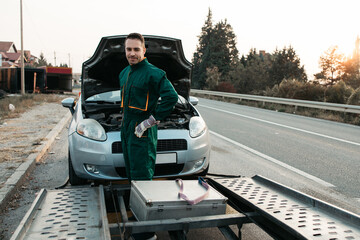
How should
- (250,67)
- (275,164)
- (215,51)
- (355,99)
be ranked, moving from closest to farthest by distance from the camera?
1. (275,164)
2. (355,99)
3. (250,67)
4. (215,51)

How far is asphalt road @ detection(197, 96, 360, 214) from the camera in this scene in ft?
16.5

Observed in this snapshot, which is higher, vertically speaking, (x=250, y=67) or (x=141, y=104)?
(x=250, y=67)

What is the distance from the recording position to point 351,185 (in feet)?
16.9

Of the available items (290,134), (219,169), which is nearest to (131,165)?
(219,169)

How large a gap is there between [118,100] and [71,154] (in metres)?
1.52

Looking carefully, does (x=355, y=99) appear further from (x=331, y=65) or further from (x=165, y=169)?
(x=331, y=65)

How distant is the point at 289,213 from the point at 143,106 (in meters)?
1.59

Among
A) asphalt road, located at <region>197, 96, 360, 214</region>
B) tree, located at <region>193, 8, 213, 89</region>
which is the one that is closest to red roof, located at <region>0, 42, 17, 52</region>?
tree, located at <region>193, 8, 213, 89</region>

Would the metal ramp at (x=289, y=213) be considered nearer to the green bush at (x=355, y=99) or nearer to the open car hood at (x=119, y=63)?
the open car hood at (x=119, y=63)

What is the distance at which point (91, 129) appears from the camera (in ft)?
13.1

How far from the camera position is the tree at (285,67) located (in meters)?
54.6

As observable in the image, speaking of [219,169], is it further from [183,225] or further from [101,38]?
[183,225]

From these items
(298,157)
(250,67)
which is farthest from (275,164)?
(250,67)

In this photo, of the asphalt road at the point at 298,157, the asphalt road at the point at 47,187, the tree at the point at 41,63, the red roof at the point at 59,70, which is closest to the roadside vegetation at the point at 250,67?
the red roof at the point at 59,70
